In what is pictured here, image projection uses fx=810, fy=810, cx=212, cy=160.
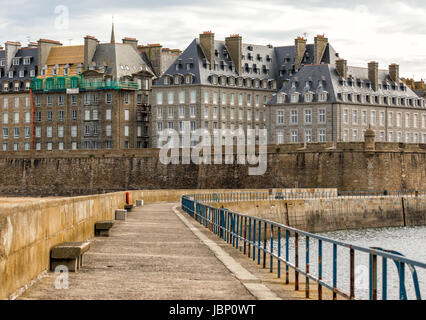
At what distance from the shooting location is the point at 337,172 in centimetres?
6825

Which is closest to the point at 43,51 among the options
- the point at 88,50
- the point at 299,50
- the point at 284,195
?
the point at 88,50

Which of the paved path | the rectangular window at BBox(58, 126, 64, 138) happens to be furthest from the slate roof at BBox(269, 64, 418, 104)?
the paved path

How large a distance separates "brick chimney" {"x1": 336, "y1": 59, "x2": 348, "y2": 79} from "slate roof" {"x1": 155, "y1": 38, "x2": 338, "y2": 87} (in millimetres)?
4166

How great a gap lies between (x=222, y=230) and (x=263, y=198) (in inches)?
1145

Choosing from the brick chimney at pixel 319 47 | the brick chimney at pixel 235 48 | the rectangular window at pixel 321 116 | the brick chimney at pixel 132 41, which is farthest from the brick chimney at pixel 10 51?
the rectangular window at pixel 321 116

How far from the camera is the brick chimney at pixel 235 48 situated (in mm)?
89875

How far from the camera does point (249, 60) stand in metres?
92.2

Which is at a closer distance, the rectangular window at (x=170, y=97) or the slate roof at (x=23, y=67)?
the rectangular window at (x=170, y=97)

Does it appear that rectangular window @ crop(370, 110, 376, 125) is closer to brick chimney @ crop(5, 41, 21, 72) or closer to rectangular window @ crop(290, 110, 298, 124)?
rectangular window @ crop(290, 110, 298, 124)

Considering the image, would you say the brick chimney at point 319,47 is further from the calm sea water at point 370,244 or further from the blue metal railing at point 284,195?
the calm sea water at point 370,244

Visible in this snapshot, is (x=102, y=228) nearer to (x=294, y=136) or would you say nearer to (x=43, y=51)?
(x=294, y=136)

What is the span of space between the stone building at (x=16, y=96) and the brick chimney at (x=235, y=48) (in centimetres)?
2436

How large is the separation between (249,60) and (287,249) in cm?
7873

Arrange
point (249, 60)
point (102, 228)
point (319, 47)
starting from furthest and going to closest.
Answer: point (249, 60), point (319, 47), point (102, 228)
